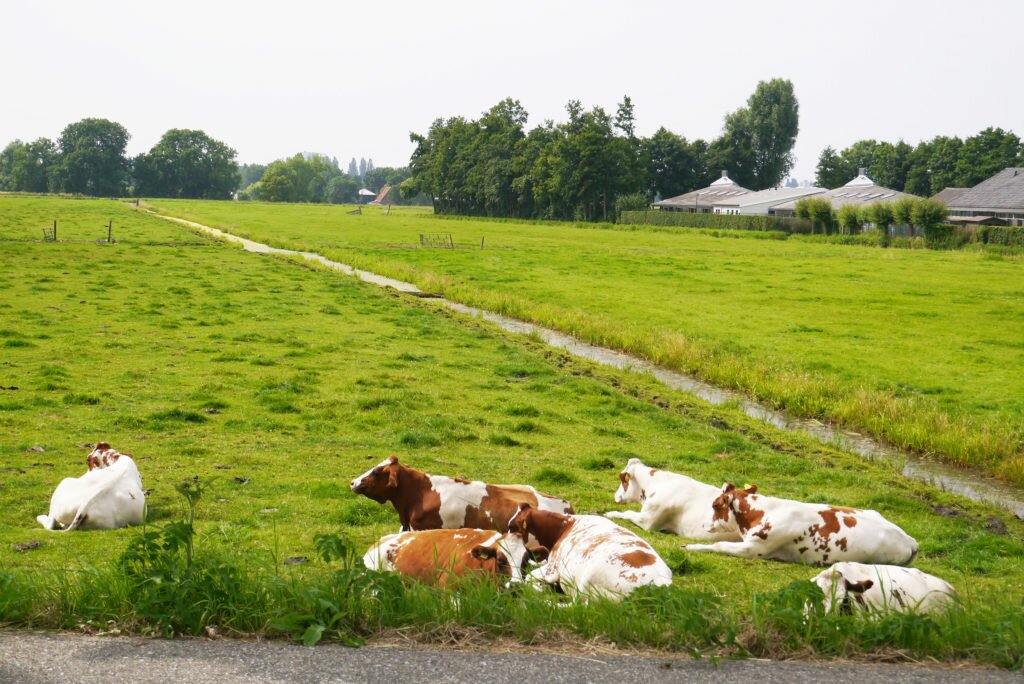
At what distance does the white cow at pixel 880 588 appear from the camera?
7379 mm

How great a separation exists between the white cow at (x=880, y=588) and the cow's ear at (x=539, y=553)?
2307 millimetres

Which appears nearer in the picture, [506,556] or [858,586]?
[858,586]

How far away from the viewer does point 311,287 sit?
42.6 m

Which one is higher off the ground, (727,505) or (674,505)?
(727,505)

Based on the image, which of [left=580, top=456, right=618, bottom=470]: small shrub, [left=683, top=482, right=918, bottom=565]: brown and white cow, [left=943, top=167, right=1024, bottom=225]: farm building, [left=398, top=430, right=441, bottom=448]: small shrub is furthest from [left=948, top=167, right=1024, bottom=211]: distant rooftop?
[left=683, top=482, right=918, bottom=565]: brown and white cow

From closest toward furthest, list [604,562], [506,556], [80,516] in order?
[604,562] < [506,556] < [80,516]

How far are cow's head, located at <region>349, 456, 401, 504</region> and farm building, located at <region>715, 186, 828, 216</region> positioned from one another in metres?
139

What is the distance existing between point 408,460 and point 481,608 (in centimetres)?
767

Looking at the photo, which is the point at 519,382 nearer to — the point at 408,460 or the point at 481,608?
the point at 408,460

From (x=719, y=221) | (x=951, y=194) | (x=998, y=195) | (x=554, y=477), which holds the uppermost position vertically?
(x=951, y=194)

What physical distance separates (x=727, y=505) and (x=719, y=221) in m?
115

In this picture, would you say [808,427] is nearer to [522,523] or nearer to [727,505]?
[727,505]

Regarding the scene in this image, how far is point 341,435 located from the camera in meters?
16.5

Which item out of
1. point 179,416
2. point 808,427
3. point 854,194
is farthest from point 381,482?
point 854,194
